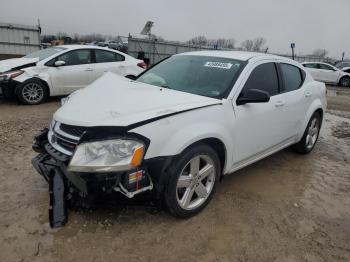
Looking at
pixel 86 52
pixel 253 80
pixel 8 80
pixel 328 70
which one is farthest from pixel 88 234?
pixel 328 70

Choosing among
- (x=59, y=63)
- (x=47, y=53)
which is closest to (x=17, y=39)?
(x=47, y=53)

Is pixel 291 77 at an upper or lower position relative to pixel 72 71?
upper

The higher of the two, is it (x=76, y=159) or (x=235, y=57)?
(x=235, y=57)

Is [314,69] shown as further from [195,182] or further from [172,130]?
[172,130]

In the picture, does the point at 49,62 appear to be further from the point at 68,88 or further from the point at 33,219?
the point at 33,219

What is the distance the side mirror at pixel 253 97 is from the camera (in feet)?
10.7

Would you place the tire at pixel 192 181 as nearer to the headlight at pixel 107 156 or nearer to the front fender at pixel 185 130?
the front fender at pixel 185 130

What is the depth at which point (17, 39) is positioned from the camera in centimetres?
1352

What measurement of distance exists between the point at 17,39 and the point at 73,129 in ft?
42.6

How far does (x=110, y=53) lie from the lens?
8750 mm

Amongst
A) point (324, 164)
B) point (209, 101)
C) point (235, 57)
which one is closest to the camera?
point (209, 101)

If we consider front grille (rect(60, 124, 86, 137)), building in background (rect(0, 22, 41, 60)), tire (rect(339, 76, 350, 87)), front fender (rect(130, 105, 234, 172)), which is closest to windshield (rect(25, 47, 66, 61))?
front grille (rect(60, 124, 86, 137))

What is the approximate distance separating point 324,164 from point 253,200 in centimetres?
205

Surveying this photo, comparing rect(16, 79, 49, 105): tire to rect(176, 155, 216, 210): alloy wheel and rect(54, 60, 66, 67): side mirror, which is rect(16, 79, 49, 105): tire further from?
rect(176, 155, 216, 210): alloy wheel
